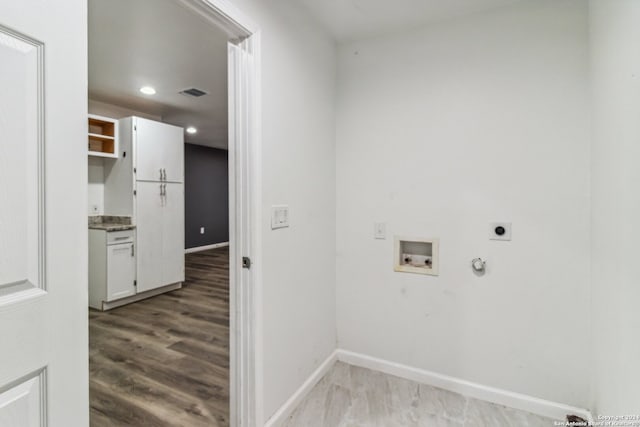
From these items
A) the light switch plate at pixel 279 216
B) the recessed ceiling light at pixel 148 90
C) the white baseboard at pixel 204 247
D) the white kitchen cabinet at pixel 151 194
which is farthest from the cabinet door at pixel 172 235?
the light switch plate at pixel 279 216

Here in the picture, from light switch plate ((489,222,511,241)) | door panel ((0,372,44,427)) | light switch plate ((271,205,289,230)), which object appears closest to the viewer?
door panel ((0,372,44,427))

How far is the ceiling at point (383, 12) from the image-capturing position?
5.89 ft

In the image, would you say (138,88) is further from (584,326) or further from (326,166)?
(584,326)

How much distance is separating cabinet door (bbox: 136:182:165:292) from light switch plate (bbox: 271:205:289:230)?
285 centimetres

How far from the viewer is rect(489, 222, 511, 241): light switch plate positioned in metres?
1.84

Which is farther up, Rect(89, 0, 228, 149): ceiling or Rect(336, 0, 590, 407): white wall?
Rect(89, 0, 228, 149): ceiling

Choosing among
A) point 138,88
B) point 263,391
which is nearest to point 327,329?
point 263,391

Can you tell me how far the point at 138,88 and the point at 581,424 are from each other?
181 inches

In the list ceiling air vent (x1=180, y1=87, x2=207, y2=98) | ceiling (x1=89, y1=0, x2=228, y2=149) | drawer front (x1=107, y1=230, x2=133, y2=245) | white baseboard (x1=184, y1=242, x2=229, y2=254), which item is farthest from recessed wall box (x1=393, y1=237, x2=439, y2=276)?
white baseboard (x1=184, y1=242, x2=229, y2=254)

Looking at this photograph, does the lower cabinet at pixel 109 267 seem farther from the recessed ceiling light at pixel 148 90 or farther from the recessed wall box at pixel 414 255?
the recessed wall box at pixel 414 255

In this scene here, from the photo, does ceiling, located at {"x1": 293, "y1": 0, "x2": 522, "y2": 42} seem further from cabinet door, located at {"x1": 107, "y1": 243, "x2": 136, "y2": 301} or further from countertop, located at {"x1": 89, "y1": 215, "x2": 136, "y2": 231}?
cabinet door, located at {"x1": 107, "y1": 243, "x2": 136, "y2": 301}

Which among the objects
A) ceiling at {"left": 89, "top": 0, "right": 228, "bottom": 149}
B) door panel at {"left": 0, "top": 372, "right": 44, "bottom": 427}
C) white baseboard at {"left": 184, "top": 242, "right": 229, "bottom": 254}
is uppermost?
ceiling at {"left": 89, "top": 0, "right": 228, "bottom": 149}

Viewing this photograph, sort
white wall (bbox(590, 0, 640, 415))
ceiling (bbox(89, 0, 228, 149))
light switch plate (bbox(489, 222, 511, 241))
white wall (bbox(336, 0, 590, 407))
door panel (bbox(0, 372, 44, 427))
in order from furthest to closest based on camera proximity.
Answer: ceiling (bbox(89, 0, 228, 149)) < light switch plate (bbox(489, 222, 511, 241)) < white wall (bbox(336, 0, 590, 407)) < white wall (bbox(590, 0, 640, 415)) < door panel (bbox(0, 372, 44, 427))

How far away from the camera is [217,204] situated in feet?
24.8
